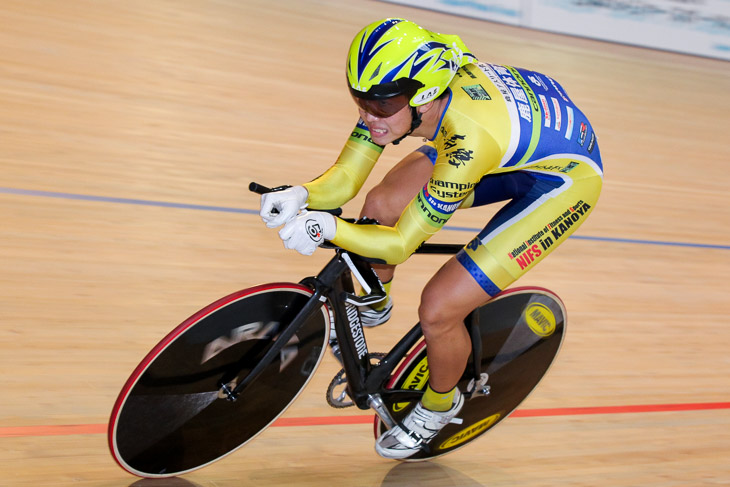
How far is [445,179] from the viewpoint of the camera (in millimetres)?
1962

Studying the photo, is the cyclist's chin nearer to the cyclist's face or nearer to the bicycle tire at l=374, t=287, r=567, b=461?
the cyclist's face

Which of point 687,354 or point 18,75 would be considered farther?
point 18,75

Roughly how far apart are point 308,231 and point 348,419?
3.62 feet

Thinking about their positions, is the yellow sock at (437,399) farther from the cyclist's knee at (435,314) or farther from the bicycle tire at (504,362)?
the cyclist's knee at (435,314)

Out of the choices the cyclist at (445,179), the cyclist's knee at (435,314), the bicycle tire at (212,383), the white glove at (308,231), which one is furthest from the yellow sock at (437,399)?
the white glove at (308,231)

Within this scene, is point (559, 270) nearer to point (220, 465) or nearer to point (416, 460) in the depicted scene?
point (416, 460)

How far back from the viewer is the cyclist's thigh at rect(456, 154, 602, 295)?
7.25 feet

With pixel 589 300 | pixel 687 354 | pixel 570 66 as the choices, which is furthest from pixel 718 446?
pixel 570 66

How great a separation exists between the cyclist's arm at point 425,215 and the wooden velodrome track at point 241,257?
2.74ft

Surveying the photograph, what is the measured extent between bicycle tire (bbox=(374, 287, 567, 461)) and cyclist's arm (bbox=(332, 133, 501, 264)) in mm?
579

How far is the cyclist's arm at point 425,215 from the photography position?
6.40ft

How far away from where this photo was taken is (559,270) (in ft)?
13.8

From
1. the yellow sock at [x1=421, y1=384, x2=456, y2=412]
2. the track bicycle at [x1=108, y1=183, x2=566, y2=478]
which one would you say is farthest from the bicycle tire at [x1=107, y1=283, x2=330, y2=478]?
the yellow sock at [x1=421, y1=384, x2=456, y2=412]

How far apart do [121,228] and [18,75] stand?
178 cm
